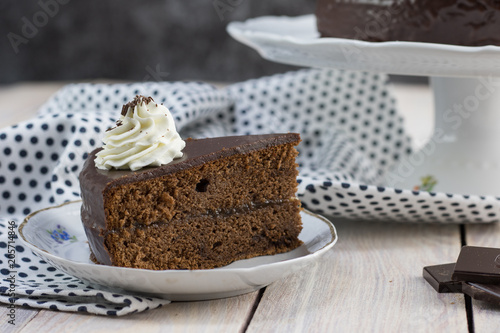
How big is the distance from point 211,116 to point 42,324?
0.98m

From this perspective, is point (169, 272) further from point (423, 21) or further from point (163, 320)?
point (423, 21)

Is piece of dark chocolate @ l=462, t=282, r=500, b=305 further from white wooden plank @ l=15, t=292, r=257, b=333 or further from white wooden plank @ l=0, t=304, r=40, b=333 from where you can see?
white wooden plank @ l=0, t=304, r=40, b=333

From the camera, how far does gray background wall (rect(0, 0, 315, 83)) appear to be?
3.74 meters

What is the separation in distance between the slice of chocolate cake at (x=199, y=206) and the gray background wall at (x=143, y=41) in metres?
2.53

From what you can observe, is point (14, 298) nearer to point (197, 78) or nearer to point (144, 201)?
point (144, 201)

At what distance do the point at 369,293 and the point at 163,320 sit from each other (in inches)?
14.9

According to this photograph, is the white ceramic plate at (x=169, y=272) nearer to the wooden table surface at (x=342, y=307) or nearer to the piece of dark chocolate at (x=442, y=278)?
the wooden table surface at (x=342, y=307)

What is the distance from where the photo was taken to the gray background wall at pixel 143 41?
374 centimetres

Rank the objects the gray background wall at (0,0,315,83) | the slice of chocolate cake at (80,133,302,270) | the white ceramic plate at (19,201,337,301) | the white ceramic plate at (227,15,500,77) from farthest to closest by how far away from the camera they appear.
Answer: the gray background wall at (0,0,315,83) < the white ceramic plate at (227,15,500,77) < the slice of chocolate cake at (80,133,302,270) < the white ceramic plate at (19,201,337,301)

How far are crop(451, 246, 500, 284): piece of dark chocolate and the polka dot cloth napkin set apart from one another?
0.89 ft

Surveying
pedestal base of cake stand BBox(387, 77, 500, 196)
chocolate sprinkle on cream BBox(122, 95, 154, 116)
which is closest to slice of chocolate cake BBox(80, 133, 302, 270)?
chocolate sprinkle on cream BBox(122, 95, 154, 116)

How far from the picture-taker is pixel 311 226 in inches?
53.9

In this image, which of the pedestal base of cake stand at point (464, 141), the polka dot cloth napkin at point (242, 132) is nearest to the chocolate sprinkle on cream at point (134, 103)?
the polka dot cloth napkin at point (242, 132)

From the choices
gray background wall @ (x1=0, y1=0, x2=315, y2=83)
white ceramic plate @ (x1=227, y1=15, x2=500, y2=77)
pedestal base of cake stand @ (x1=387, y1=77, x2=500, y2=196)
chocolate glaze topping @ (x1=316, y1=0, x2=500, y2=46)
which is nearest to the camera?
white ceramic plate @ (x1=227, y1=15, x2=500, y2=77)
